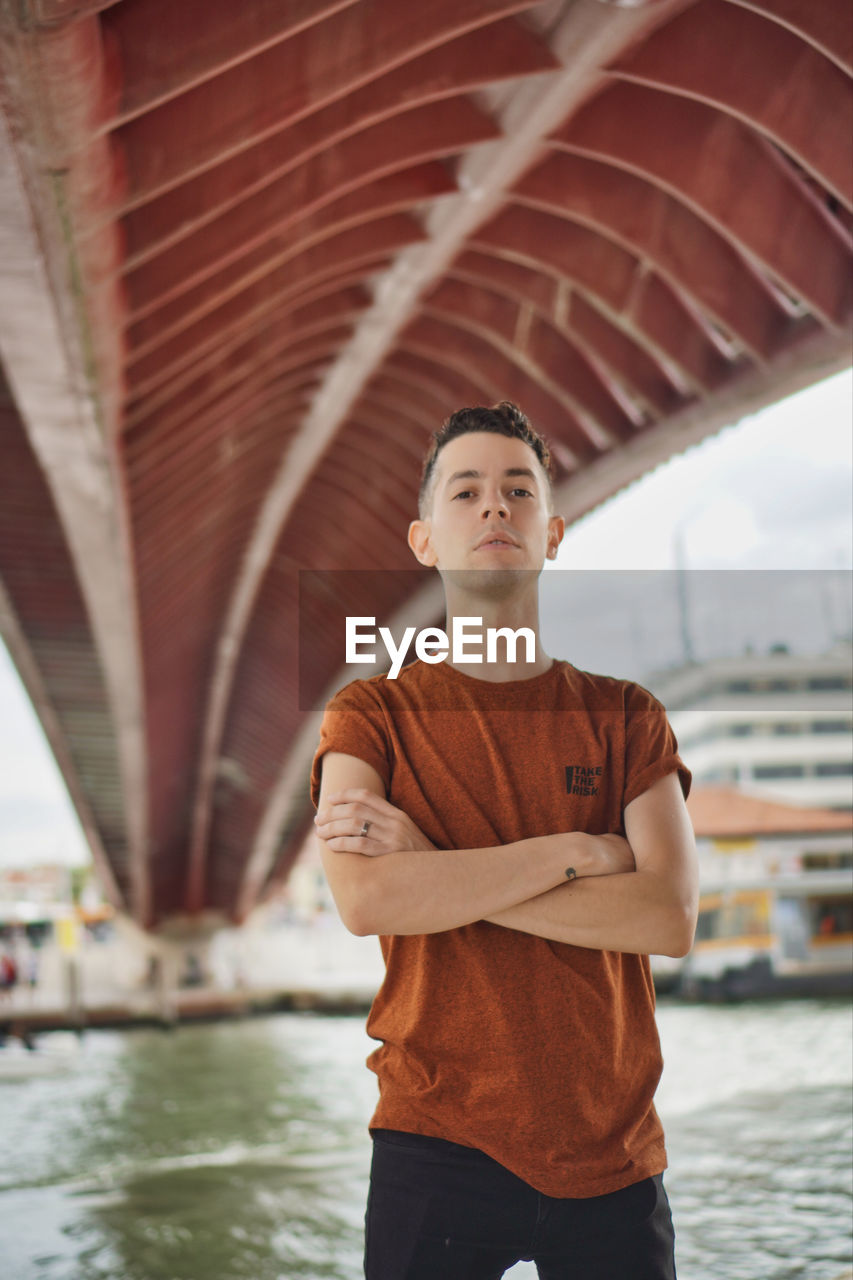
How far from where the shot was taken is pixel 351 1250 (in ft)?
26.3

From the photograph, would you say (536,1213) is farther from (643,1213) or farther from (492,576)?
(492,576)

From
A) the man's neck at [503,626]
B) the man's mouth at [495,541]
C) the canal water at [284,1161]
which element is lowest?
the canal water at [284,1161]

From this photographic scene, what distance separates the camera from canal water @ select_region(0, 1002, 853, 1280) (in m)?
8.11

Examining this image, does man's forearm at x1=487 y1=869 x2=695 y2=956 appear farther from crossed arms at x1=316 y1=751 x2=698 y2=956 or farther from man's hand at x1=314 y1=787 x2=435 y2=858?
man's hand at x1=314 y1=787 x2=435 y2=858

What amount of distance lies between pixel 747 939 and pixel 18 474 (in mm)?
37083

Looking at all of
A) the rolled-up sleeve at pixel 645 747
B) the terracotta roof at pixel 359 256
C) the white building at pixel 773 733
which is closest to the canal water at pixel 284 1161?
the terracotta roof at pixel 359 256

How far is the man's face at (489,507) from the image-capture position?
229cm

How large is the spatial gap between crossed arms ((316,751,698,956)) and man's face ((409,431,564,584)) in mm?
444

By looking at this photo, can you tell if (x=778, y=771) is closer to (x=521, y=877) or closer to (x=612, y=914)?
(x=612, y=914)

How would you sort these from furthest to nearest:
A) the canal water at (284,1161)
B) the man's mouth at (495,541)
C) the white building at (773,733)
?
the white building at (773,733)
the canal water at (284,1161)
the man's mouth at (495,541)

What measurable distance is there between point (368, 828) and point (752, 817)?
148ft

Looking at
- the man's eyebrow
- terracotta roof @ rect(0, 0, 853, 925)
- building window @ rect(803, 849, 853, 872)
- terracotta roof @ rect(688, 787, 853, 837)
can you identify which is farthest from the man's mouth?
building window @ rect(803, 849, 853, 872)

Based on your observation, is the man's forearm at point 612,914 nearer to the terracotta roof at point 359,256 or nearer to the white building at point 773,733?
the terracotta roof at point 359,256

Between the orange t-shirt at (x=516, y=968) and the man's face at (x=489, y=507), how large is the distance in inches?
8.9
